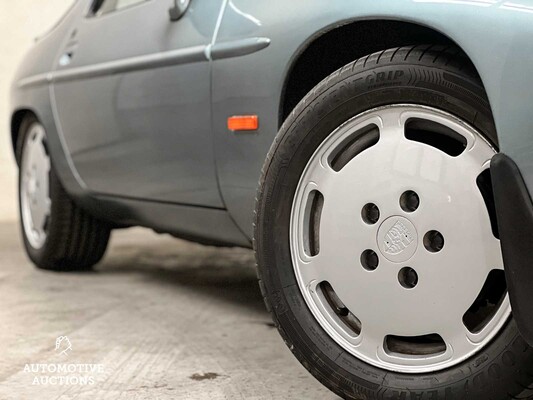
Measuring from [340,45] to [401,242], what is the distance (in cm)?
55

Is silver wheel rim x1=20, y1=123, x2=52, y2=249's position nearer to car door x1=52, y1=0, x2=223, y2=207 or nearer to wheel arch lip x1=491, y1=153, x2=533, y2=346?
car door x1=52, y1=0, x2=223, y2=207

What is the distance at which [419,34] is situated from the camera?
167 centimetres

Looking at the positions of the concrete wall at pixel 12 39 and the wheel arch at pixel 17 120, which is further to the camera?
the concrete wall at pixel 12 39

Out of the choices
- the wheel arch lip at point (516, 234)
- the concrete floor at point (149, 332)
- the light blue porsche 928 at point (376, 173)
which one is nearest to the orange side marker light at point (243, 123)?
the light blue porsche 928 at point (376, 173)

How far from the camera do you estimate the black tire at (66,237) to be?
328 centimetres

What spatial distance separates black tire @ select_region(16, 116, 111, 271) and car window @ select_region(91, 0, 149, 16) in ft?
2.07

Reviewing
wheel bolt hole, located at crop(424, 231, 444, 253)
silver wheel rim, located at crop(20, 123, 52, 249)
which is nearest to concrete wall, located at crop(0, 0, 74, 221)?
silver wheel rim, located at crop(20, 123, 52, 249)

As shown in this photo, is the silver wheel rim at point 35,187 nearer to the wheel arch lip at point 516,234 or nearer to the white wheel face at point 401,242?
the white wheel face at point 401,242

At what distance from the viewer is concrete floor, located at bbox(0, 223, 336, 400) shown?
1790 mm

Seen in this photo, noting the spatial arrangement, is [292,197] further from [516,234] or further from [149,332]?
[149,332]

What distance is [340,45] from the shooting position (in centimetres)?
180

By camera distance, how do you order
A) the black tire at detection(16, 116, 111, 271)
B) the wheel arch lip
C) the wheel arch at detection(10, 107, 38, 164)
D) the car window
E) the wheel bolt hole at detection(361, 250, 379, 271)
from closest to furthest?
the wheel arch lip → the wheel bolt hole at detection(361, 250, 379, 271) → the car window → the black tire at detection(16, 116, 111, 271) → the wheel arch at detection(10, 107, 38, 164)

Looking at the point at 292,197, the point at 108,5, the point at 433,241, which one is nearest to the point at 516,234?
the point at 433,241

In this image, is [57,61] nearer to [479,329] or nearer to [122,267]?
[122,267]
